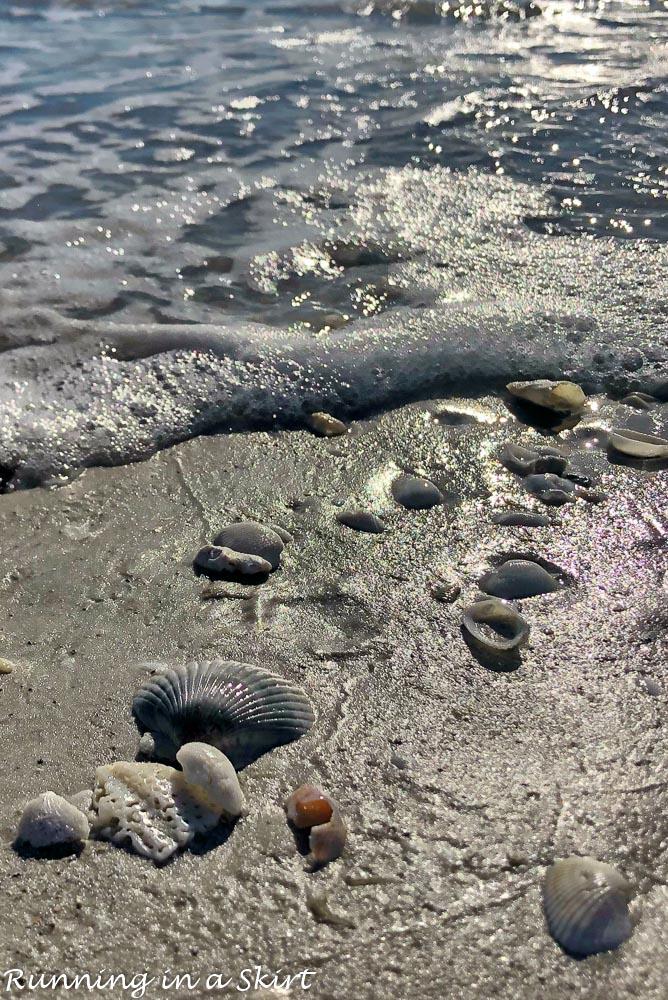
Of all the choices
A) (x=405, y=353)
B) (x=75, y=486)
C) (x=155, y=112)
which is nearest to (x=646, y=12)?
(x=155, y=112)

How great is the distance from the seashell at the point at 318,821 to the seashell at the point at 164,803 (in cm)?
13

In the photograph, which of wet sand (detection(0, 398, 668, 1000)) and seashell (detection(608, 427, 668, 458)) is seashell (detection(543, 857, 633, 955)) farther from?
seashell (detection(608, 427, 668, 458))

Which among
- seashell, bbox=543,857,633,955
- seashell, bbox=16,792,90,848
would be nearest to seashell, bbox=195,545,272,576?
seashell, bbox=16,792,90,848

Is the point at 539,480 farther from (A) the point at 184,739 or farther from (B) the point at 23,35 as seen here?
(B) the point at 23,35

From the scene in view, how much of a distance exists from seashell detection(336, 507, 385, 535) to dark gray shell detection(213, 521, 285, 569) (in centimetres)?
24

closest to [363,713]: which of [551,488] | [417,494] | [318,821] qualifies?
[318,821]

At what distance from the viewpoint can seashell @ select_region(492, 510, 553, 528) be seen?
2.84 metres

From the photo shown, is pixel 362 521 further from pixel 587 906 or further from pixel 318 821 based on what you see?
pixel 587 906

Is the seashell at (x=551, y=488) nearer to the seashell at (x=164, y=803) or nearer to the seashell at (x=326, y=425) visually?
the seashell at (x=326, y=425)

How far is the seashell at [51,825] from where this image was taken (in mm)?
1894

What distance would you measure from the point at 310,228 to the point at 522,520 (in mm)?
2748


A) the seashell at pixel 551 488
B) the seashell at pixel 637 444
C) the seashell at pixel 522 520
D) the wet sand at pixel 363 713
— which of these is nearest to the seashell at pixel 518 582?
the wet sand at pixel 363 713

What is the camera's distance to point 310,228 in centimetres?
493

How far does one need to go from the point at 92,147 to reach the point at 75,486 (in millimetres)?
4050
